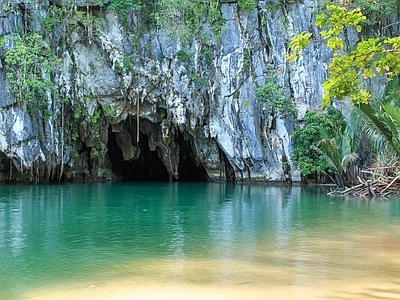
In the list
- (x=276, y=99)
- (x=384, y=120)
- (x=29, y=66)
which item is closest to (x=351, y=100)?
(x=384, y=120)

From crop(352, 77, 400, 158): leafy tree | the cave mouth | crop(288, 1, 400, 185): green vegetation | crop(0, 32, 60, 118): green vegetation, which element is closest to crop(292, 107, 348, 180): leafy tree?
crop(288, 1, 400, 185): green vegetation

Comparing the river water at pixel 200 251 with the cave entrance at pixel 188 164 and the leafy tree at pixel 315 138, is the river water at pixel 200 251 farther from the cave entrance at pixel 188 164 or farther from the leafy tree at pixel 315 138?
the cave entrance at pixel 188 164

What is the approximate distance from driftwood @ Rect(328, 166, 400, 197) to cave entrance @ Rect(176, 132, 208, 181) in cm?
1073

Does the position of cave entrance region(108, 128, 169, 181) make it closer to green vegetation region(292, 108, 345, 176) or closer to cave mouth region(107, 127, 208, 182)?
cave mouth region(107, 127, 208, 182)

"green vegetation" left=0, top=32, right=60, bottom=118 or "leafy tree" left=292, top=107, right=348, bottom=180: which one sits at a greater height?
"green vegetation" left=0, top=32, right=60, bottom=118

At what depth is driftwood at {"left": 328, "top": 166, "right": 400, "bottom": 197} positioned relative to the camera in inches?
623

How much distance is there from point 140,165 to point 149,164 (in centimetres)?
55

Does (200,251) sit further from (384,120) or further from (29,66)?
(29,66)

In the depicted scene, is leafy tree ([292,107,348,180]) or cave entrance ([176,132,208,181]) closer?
leafy tree ([292,107,348,180])

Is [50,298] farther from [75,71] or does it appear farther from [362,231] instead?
[75,71]

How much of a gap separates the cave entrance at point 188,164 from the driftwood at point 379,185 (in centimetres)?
1073

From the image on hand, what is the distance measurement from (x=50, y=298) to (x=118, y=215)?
652cm

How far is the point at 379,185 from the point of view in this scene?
52.6ft

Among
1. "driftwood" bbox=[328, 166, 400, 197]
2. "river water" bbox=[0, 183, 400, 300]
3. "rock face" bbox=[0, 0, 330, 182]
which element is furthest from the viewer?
"rock face" bbox=[0, 0, 330, 182]
